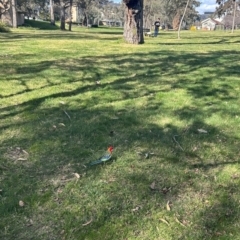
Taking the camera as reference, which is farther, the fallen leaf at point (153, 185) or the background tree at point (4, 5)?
the background tree at point (4, 5)

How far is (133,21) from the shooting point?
1498 centimetres

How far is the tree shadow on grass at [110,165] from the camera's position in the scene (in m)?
2.65

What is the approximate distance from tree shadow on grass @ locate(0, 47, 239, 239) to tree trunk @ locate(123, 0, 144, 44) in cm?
954

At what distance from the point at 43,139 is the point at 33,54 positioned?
680 cm

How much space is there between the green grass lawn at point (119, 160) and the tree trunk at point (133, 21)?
8.75 meters

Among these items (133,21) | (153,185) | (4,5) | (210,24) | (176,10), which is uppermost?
(176,10)

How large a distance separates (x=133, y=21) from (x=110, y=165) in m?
12.4

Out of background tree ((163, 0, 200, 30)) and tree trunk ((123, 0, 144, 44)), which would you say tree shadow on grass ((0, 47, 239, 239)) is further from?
background tree ((163, 0, 200, 30))

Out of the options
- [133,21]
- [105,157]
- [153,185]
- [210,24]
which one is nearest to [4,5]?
[133,21]

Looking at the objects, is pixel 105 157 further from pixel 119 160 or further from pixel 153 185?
pixel 153 185

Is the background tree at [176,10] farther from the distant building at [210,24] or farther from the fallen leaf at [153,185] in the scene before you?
the fallen leaf at [153,185]

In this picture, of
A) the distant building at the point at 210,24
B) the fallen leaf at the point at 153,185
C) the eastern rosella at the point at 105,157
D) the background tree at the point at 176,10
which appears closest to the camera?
the fallen leaf at the point at 153,185

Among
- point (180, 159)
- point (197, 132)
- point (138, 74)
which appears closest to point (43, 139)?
point (180, 159)

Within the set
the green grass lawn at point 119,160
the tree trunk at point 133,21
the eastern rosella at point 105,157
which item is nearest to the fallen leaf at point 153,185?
the green grass lawn at point 119,160
